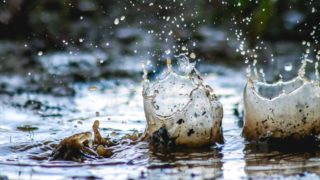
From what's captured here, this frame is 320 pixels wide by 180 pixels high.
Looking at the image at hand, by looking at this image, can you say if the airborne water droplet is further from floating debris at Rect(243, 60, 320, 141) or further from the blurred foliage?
floating debris at Rect(243, 60, 320, 141)

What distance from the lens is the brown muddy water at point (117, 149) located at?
4.25 meters

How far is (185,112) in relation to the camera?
5191 millimetres

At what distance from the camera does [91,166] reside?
4.50m

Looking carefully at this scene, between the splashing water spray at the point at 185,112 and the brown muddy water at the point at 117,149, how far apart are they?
110 mm

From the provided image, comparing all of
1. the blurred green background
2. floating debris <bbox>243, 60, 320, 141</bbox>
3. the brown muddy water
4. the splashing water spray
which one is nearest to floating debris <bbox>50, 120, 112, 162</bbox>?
the brown muddy water

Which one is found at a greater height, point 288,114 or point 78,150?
point 288,114

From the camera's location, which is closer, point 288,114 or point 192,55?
point 288,114

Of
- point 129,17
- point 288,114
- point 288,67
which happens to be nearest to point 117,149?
point 288,114

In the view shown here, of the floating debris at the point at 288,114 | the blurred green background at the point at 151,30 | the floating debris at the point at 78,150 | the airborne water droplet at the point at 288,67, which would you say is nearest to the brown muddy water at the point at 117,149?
the floating debris at the point at 78,150

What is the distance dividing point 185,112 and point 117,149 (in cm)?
47

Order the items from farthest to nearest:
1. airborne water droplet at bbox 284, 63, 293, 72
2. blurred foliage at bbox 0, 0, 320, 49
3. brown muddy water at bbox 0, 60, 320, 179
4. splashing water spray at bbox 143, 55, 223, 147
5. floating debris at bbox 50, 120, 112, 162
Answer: blurred foliage at bbox 0, 0, 320, 49 → airborne water droplet at bbox 284, 63, 293, 72 → splashing water spray at bbox 143, 55, 223, 147 → floating debris at bbox 50, 120, 112, 162 → brown muddy water at bbox 0, 60, 320, 179

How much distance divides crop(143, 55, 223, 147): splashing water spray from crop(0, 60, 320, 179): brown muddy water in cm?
11

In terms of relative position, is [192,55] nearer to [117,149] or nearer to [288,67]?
[288,67]

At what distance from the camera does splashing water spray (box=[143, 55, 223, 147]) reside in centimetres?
517
